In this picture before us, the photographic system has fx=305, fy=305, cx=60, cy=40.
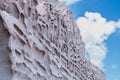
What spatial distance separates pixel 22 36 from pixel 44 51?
16.4 inches

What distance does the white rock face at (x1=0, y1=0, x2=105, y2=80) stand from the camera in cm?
218

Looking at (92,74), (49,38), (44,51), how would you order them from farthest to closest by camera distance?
(92,74) → (49,38) → (44,51)

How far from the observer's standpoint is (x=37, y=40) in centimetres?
263

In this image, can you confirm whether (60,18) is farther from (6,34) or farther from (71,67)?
(6,34)

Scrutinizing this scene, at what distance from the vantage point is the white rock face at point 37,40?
7.16 ft

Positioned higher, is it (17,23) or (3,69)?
(17,23)

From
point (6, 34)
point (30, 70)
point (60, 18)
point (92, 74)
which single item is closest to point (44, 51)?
point (30, 70)

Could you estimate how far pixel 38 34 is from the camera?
272 centimetres

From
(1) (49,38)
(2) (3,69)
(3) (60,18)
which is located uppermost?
(3) (60,18)

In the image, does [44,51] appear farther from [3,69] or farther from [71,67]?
[71,67]

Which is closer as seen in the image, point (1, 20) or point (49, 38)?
point (1, 20)

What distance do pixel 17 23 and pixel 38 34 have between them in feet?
1.52

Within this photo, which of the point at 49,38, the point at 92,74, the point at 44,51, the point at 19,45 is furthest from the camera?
the point at 92,74

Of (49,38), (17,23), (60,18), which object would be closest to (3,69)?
(17,23)
